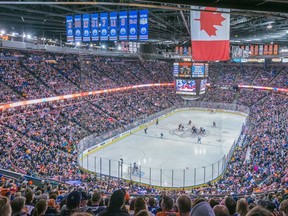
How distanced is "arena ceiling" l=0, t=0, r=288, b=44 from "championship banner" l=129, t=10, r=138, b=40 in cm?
75

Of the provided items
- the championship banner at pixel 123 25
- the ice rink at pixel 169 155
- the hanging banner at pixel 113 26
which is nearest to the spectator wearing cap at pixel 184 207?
the championship banner at pixel 123 25

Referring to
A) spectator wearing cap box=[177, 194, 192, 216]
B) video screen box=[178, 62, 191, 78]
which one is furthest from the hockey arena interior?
video screen box=[178, 62, 191, 78]

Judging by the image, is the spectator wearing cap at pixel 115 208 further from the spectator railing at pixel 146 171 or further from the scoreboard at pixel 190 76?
the scoreboard at pixel 190 76

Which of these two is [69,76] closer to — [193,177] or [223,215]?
[193,177]

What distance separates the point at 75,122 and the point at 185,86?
13.0m

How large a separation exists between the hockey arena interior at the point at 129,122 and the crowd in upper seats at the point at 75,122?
143 millimetres

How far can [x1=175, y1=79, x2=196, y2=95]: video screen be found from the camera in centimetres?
2793

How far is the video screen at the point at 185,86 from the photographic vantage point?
27927 millimetres

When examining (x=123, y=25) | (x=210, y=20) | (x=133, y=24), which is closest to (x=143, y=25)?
(x=133, y=24)

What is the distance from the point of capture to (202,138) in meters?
31.7

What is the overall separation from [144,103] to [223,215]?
43.1 metres

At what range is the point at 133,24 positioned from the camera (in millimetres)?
13906

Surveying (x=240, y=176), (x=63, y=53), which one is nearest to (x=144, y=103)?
(x=63, y=53)

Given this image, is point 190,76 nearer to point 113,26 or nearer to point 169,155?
point 169,155
